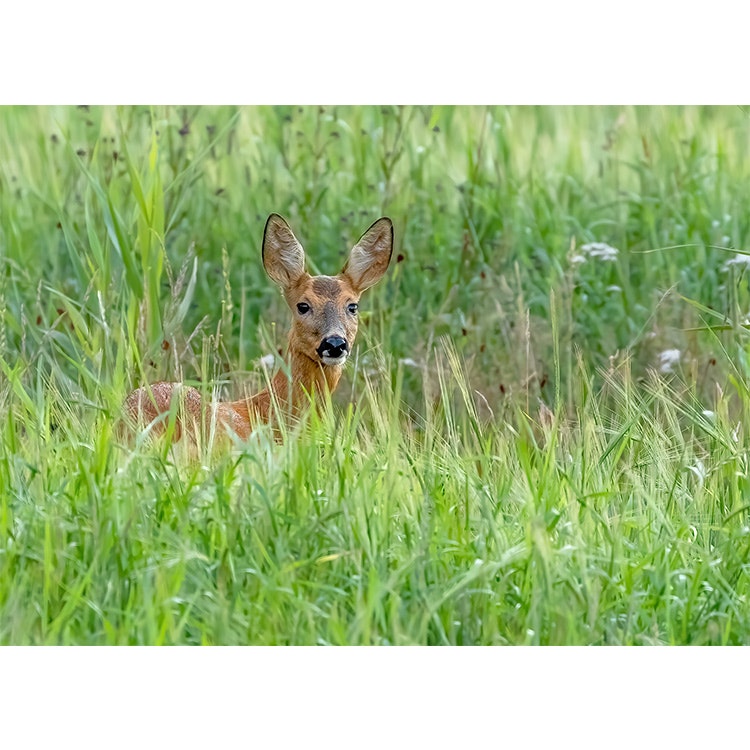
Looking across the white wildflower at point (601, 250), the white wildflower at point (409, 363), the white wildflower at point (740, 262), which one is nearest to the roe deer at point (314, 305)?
the white wildflower at point (409, 363)

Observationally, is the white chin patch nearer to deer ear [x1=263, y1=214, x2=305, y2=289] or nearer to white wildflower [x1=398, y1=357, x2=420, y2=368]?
deer ear [x1=263, y1=214, x2=305, y2=289]

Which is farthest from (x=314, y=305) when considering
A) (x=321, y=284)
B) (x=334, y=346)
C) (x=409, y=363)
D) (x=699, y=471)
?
(x=699, y=471)

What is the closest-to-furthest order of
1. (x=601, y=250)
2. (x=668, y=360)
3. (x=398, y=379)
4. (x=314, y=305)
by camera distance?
(x=398, y=379), (x=314, y=305), (x=668, y=360), (x=601, y=250)

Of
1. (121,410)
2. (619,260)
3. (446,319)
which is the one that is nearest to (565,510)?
(121,410)

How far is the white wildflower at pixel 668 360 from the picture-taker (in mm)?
6953

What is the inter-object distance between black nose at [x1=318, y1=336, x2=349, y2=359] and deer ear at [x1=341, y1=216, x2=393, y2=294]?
40 cm

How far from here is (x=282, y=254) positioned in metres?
6.56

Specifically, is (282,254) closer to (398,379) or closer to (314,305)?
(314,305)

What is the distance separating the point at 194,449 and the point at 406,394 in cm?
185

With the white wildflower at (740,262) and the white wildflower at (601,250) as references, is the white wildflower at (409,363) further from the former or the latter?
the white wildflower at (740,262)

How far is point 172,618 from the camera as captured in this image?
4.49 m

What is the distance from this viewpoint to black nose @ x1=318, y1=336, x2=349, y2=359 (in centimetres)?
637

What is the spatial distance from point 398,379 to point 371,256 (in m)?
1.05

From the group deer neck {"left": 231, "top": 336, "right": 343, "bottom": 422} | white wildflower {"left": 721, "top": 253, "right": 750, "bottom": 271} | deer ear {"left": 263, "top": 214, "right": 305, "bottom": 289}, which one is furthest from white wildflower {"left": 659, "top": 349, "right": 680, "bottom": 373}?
deer ear {"left": 263, "top": 214, "right": 305, "bottom": 289}
